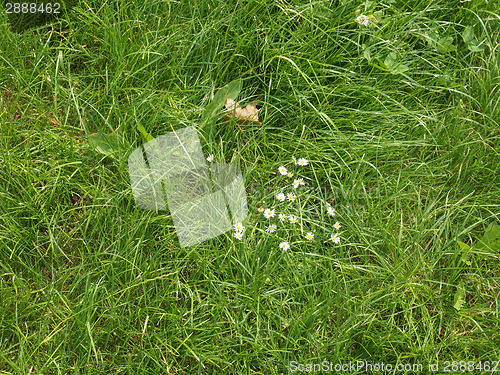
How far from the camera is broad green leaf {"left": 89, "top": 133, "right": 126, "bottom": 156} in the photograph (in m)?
2.07

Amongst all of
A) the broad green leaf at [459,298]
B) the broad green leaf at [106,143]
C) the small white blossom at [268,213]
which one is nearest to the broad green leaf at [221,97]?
the broad green leaf at [106,143]

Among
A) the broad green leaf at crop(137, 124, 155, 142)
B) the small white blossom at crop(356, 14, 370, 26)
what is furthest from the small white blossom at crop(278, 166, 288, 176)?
the small white blossom at crop(356, 14, 370, 26)

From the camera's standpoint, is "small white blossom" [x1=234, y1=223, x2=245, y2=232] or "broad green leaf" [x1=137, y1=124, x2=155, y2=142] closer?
"small white blossom" [x1=234, y1=223, x2=245, y2=232]

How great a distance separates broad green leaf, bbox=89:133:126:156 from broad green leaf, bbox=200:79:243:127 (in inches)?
15.9

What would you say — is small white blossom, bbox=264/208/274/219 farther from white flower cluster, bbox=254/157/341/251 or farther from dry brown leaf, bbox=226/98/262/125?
dry brown leaf, bbox=226/98/262/125

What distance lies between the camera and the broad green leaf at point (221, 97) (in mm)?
2189

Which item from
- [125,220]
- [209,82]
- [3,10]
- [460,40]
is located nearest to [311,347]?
[125,220]

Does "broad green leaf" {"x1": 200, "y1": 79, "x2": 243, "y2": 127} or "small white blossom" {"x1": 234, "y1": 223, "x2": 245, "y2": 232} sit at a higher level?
"broad green leaf" {"x1": 200, "y1": 79, "x2": 243, "y2": 127}

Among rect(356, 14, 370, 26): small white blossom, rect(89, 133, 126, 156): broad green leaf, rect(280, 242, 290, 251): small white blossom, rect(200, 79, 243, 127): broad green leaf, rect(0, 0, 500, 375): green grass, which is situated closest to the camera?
rect(0, 0, 500, 375): green grass

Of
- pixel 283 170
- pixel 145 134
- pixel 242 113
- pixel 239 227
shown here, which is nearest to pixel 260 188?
pixel 283 170

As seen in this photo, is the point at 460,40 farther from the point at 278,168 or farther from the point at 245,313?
the point at 245,313

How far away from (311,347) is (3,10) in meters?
2.30

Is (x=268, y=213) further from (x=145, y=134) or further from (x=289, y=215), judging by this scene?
(x=145, y=134)

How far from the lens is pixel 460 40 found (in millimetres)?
2508
